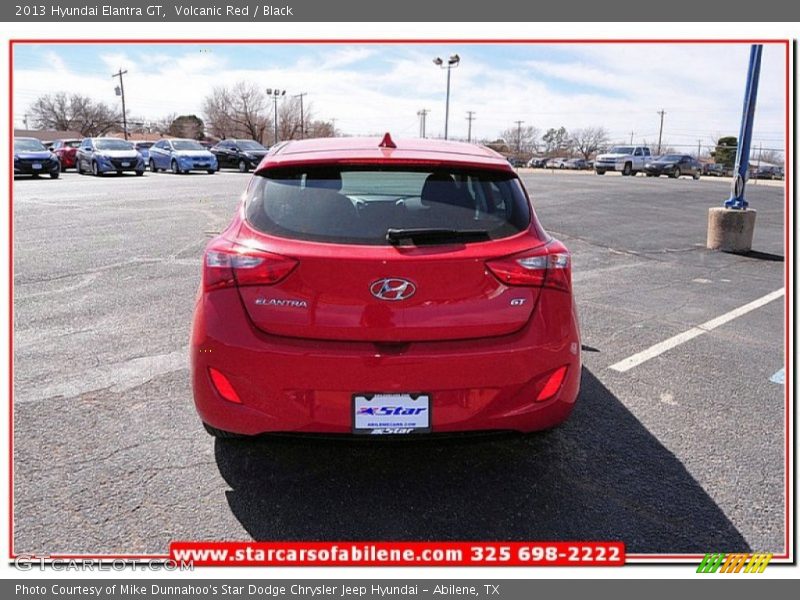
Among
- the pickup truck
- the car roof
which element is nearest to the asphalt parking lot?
the car roof

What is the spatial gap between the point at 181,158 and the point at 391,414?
27.3 metres

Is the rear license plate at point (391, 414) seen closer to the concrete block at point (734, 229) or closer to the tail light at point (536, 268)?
the tail light at point (536, 268)

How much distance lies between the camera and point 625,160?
1528 inches

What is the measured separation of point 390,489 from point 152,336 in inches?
111

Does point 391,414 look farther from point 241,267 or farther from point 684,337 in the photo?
point 684,337

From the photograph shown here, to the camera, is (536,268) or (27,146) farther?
(27,146)

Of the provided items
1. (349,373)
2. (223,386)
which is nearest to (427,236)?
(349,373)

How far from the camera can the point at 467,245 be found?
9.45 feet

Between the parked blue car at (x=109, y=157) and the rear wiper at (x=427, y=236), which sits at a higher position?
the parked blue car at (x=109, y=157)

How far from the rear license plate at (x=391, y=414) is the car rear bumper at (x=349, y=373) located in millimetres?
31

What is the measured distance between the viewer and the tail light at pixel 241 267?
9.06 feet

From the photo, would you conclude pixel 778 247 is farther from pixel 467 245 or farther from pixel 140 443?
pixel 140 443

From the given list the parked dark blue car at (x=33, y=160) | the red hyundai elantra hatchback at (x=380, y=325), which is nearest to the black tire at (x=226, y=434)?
the red hyundai elantra hatchback at (x=380, y=325)
